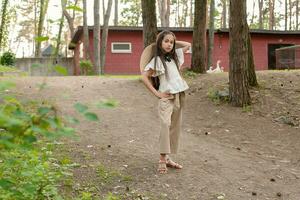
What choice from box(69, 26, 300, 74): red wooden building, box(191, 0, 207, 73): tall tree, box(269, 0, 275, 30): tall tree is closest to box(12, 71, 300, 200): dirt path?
box(191, 0, 207, 73): tall tree

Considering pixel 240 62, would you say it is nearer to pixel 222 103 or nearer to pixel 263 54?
pixel 222 103

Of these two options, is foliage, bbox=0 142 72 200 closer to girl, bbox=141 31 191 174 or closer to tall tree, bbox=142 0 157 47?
girl, bbox=141 31 191 174

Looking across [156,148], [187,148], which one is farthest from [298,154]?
[156,148]

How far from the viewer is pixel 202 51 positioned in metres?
15.2

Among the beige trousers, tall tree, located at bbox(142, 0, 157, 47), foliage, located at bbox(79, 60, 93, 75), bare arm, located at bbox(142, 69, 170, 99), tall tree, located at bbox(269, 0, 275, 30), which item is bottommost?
the beige trousers

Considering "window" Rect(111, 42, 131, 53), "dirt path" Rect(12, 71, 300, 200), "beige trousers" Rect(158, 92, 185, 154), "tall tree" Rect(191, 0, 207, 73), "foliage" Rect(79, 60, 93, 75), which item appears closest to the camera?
"dirt path" Rect(12, 71, 300, 200)

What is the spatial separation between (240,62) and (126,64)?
18616mm

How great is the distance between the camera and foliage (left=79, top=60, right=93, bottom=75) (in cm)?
2487

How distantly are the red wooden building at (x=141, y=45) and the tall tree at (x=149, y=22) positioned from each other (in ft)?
50.4

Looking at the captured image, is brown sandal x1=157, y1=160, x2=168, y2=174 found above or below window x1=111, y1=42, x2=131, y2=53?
below

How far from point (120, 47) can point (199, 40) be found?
14.0 m

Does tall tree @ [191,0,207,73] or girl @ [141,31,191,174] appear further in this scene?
tall tree @ [191,0,207,73]

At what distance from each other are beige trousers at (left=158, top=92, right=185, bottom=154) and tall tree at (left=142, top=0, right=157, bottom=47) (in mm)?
7146

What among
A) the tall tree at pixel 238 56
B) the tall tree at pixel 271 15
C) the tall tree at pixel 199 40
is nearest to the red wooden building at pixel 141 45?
the tall tree at pixel 199 40
